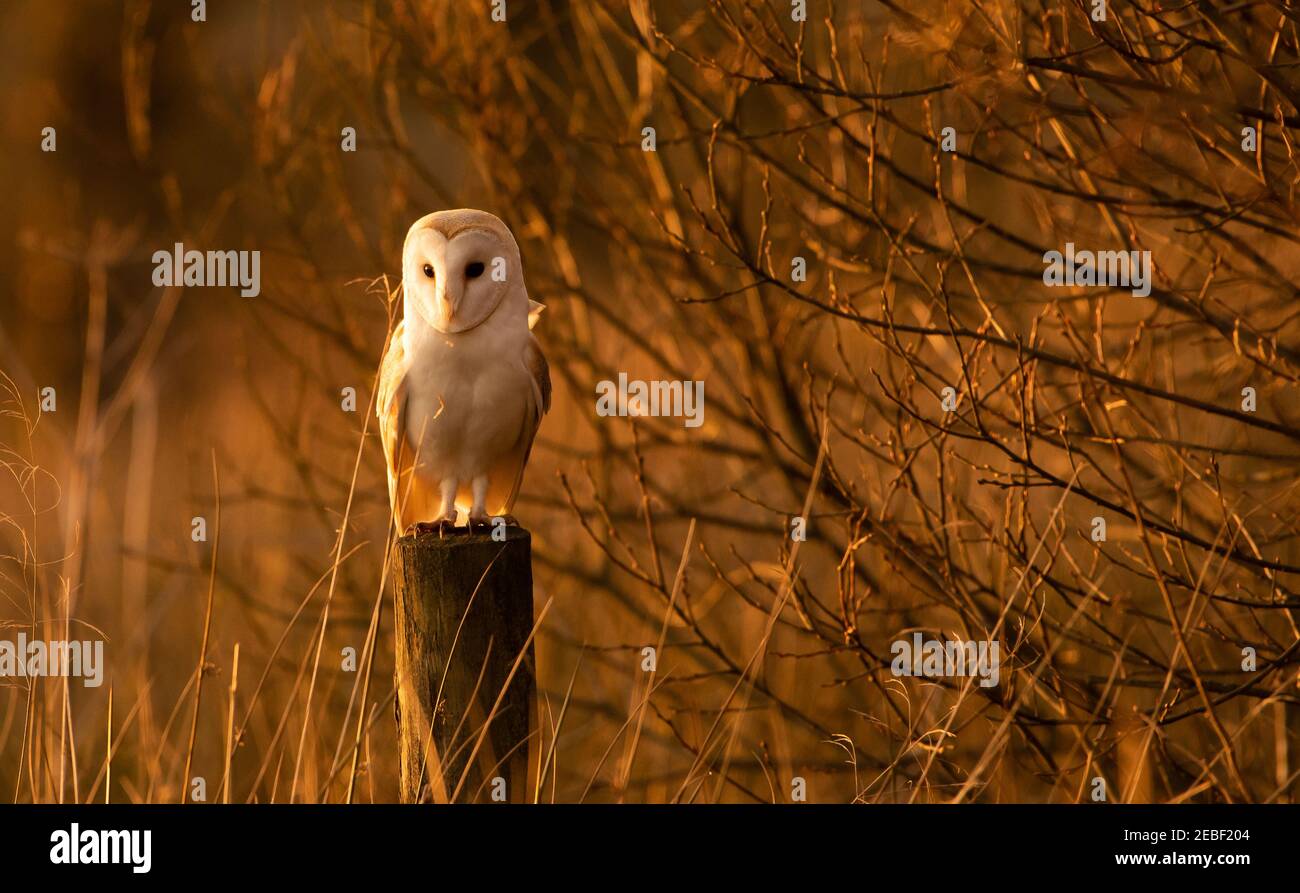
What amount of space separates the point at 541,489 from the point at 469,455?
2777mm

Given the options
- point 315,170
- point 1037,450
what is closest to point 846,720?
point 1037,450

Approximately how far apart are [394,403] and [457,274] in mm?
374

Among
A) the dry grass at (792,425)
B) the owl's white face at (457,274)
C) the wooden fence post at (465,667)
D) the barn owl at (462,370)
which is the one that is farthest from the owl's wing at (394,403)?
the wooden fence post at (465,667)

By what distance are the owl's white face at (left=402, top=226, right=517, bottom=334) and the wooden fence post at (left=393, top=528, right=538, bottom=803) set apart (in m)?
0.60

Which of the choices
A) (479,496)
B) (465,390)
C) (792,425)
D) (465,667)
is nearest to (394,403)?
(465,390)

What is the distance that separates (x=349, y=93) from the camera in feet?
15.5

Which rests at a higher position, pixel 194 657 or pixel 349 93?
pixel 349 93

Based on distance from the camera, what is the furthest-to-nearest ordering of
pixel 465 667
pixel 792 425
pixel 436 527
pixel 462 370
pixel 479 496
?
pixel 792 425 < pixel 479 496 < pixel 462 370 < pixel 436 527 < pixel 465 667

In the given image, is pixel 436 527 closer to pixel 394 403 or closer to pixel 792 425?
pixel 394 403

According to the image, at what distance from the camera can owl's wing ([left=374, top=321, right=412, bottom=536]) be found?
3.01 meters

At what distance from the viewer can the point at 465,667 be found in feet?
7.70

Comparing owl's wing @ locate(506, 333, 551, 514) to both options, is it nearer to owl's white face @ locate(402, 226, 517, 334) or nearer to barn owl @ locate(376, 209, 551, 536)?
barn owl @ locate(376, 209, 551, 536)

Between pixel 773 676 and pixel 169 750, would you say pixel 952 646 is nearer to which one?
pixel 773 676
